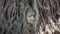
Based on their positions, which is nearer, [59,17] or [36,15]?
[36,15]

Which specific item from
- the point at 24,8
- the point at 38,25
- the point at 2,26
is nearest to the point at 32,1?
the point at 24,8

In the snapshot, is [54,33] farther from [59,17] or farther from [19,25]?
[19,25]

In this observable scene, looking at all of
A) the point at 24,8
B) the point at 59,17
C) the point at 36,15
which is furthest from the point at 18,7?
the point at 59,17

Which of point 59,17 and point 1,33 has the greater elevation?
point 59,17

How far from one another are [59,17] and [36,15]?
0.22 m

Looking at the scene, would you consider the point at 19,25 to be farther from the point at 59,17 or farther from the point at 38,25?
the point at 59,17

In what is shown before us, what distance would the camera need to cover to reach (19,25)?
125 cm

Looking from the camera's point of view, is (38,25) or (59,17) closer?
(38,25)

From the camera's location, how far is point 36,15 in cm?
120

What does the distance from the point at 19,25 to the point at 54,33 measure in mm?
288

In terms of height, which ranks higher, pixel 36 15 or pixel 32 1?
pixel 32 1

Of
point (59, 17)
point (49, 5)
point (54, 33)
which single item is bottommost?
point (54, 33)

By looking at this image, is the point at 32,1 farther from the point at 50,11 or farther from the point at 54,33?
the point at 54,33

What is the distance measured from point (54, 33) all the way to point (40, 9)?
0.75ft
